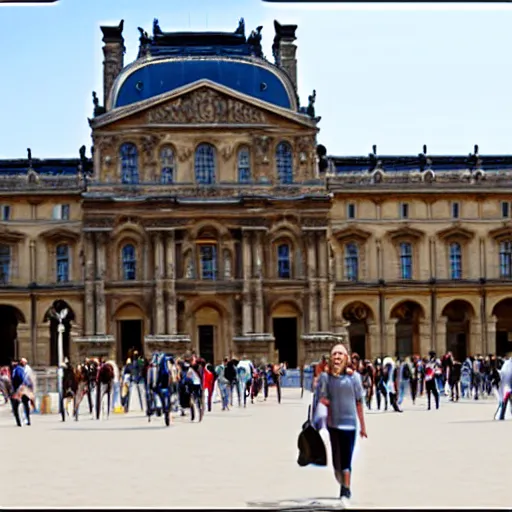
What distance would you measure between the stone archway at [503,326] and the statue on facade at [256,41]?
1947cm

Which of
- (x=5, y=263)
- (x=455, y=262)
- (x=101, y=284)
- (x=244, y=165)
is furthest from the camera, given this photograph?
Answer: (x=455, y=262)

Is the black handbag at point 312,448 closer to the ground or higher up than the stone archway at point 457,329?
closer to the ground

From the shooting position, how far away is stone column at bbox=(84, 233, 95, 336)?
69.3m

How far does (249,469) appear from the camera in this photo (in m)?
19.6

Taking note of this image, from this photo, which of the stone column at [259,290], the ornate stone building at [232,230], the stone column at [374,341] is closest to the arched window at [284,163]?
the ornate stone building at [232,230]

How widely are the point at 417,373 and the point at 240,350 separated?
23742 mm

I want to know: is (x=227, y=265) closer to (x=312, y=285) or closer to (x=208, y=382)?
(x=312, y=285)

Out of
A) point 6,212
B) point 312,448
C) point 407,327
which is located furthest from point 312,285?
point 312,448

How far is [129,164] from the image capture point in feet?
232

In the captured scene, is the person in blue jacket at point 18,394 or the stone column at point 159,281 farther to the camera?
the stone column at point 159,281

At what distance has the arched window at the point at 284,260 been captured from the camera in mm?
70938

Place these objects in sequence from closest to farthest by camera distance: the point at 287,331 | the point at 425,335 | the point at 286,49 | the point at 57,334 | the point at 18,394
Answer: the point at 18,394
the point at 287,331
the point at 57,334
the point at 425,335
the point at 286,49

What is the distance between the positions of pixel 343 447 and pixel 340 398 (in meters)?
0.57

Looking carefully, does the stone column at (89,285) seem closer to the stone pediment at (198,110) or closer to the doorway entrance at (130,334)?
the doorway entrance at (130,334)
